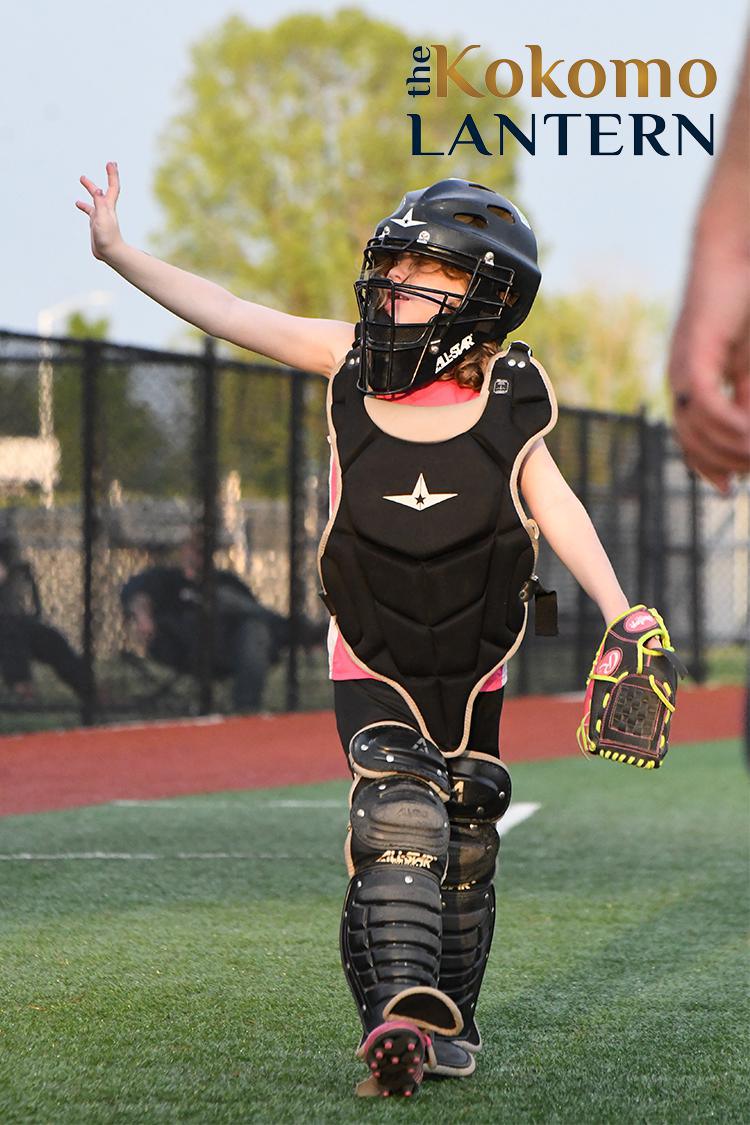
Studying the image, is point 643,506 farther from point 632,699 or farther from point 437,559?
point 632,699

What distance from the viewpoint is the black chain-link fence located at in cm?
1234

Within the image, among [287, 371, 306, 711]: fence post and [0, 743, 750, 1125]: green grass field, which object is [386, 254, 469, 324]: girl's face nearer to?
[0, 743, 750, 1125]: green grass field

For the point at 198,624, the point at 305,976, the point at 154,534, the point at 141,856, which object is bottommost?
the point at 141,856

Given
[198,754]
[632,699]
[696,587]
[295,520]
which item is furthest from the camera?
[696,587]

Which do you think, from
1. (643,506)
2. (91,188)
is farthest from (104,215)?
(643,506)

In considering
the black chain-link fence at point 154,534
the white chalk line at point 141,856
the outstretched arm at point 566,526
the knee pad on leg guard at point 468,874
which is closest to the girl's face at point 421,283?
the outstretched arm at point 566,526

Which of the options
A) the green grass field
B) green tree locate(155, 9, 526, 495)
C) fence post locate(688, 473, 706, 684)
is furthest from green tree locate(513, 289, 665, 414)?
the green grass field

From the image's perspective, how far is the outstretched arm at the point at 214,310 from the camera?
13.0ft

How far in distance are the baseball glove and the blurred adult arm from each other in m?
1.31

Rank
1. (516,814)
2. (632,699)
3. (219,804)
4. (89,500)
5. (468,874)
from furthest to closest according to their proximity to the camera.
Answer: (89,500), (219,804), (516,814), (468,874), (632,699)

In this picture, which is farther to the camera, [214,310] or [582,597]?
[582,597]

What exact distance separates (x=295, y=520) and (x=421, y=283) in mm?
10845

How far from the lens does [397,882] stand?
3539 mm

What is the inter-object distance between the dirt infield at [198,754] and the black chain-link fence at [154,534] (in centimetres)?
36
